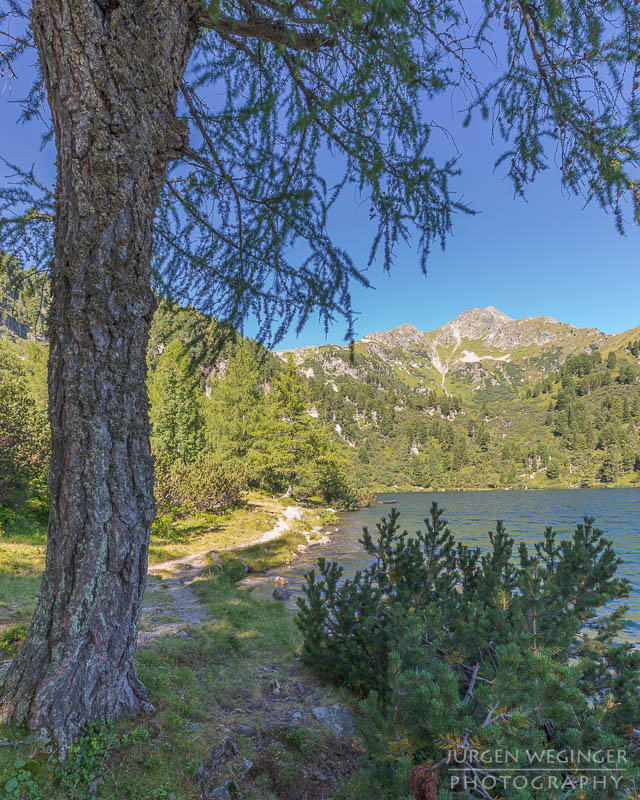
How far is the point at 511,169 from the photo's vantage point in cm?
303

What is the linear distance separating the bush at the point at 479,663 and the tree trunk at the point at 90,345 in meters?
1.62

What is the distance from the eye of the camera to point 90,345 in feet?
6.90

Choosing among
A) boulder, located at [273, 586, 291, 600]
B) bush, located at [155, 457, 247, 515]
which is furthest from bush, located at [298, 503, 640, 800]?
bush, located at [155, 457, 247, 515]

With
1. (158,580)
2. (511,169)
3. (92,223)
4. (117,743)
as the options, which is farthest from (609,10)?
(158,580)

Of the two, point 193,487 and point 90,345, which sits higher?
point 90,345

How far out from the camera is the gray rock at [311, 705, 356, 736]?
3.20 meters

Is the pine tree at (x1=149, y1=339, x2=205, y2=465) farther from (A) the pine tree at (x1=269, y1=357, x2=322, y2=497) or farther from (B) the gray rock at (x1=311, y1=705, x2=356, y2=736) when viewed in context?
(B) the gray rock at (x1=311, y1=705, x2=356, y2=736)

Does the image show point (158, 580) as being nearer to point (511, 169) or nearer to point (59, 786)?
point (59, 786)

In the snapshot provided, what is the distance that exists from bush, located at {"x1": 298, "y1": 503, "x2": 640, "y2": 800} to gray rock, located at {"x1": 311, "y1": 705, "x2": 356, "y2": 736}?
0.34m

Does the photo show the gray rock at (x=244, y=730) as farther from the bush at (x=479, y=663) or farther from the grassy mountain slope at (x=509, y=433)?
the grassy mountain slope at (x=509, y=433)

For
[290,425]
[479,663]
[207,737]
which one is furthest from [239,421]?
[479,663]

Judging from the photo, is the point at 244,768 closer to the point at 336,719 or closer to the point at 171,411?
the point at 336,719

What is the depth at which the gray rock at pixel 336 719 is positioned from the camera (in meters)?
3.20

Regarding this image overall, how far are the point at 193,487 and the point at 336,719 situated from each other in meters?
12.6
